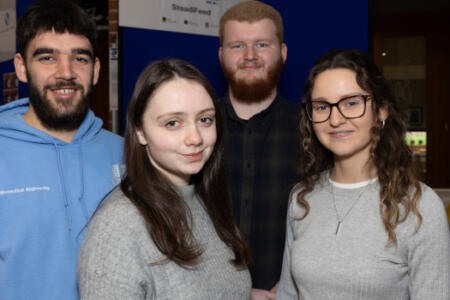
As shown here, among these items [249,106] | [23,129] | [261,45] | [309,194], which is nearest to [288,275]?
[309,194]

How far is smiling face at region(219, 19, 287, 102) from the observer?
7.51ft

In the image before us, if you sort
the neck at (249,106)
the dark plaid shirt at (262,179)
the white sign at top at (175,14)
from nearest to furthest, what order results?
1. the dark plaid shirt at (262,179)
2. the neck at (249,106)
3. the white sign at top at (175,14)

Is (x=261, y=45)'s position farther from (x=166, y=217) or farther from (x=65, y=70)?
(x=166, y=217)

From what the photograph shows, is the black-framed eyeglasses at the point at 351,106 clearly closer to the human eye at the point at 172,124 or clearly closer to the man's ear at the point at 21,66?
the human eye at the point at 172,124

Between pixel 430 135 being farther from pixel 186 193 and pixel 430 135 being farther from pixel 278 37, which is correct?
pixel 186 193

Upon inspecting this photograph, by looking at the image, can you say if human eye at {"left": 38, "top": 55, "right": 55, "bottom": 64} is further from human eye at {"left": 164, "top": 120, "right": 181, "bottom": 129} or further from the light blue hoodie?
human eye at {"left": 164, "top": 120, "right": 181, "bottom": 129}

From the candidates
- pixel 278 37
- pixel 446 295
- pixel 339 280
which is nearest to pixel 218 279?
pixel 339 280

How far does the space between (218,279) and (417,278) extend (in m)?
0.70

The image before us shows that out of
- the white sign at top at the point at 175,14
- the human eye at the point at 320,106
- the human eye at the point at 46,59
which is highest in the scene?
the white sign at top at the point at 175,14

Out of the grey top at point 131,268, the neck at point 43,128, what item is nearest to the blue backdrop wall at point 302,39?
the neck at point 43,128

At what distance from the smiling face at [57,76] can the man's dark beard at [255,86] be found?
30.5 inches

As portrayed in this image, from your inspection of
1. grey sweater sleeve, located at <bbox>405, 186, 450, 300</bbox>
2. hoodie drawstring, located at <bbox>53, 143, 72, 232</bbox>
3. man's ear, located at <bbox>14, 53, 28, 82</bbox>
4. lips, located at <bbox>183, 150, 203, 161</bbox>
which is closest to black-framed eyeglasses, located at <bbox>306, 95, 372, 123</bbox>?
grey sweater sleeve, located at <bbox>405, 186, 450, 300</bbox>

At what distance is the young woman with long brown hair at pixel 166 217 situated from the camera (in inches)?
50.0

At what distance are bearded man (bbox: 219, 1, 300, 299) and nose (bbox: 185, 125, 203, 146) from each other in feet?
2.73
